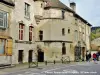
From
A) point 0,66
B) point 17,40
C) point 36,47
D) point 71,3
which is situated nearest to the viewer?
point 0,66

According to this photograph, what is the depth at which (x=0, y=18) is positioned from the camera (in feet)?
93.8

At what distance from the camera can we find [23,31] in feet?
115

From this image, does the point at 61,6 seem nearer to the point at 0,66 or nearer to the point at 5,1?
the point at 5,1

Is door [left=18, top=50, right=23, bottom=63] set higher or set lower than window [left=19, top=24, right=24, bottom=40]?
lower

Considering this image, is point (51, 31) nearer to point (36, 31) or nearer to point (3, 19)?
point (36, 31)

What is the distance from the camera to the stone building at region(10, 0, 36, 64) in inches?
1266

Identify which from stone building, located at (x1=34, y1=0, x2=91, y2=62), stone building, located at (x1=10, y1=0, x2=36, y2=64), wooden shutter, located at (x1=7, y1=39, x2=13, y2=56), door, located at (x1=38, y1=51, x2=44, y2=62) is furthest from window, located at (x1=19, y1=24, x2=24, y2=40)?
door, located at (x1=38, y1=51, x2=44, y2=62)

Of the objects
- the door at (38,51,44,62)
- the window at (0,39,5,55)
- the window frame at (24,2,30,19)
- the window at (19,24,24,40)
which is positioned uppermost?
the window frame at (24,2,30,19)

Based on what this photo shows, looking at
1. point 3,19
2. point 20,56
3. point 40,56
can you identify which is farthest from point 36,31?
point 3,19

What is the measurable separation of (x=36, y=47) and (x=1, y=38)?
41.0ft

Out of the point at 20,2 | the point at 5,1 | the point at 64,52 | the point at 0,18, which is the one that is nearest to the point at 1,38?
the point at 0,18

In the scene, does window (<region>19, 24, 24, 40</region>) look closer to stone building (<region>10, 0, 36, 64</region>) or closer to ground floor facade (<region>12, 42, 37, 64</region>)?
stone building (<region>10, 0, 36, 64</region>)

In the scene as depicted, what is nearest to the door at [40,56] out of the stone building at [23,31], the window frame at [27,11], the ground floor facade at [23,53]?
the ground floor facade at [23,53]

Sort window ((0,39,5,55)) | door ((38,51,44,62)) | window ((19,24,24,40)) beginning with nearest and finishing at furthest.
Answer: window ((0,39,5,55))
window ((19,24,24,40))
door ((38,51,44,62))
